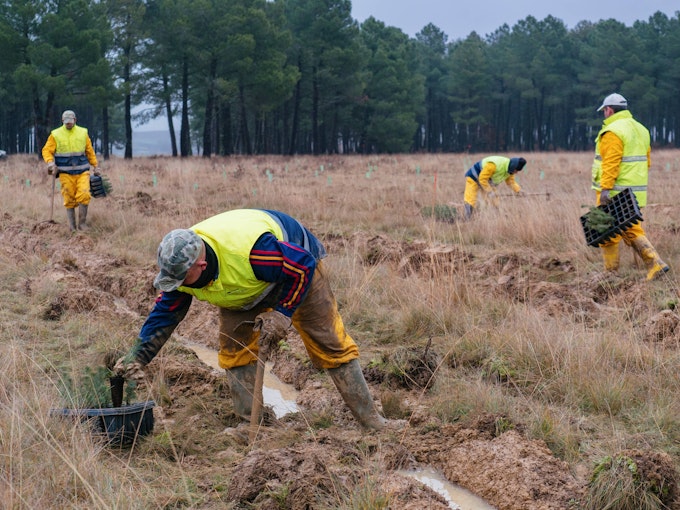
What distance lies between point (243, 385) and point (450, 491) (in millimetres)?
1381

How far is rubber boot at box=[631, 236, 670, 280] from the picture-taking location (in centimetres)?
713

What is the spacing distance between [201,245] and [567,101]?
67.5 m

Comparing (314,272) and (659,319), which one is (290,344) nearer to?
(314,272)

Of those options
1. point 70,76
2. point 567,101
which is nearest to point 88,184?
point 70,76

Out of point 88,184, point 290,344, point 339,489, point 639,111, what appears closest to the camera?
point 339,489

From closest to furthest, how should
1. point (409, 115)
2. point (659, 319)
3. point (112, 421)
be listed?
1. point (112, 421)
2. point (659, 319)
3. point (409, 115)

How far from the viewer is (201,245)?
3.52m

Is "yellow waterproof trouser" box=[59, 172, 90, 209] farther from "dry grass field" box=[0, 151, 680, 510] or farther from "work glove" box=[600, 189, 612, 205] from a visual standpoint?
"work glove" box=[600, 189, 612, 205]

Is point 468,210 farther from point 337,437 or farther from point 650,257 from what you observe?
point 337,437

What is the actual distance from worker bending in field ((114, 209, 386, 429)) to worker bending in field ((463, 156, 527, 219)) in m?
7.30

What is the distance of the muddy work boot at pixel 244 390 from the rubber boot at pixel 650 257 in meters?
4.32

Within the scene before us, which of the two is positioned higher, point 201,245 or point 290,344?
point 201,245

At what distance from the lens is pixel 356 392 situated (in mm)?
4211

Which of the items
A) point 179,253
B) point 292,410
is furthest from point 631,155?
point 179,253
